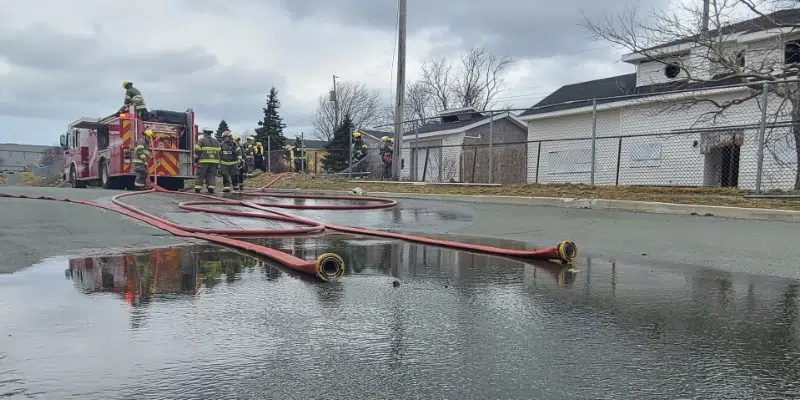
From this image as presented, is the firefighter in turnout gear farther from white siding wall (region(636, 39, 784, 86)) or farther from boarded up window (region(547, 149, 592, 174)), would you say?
white siding wall (region(636, 39, 784, 86))

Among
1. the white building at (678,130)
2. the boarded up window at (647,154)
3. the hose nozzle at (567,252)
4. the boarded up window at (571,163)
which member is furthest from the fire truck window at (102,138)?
the hose nozzle at (567,252)

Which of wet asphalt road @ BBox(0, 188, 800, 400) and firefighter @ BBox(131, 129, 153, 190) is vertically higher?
firefighter @ BBox(131, 129, 153, 190)

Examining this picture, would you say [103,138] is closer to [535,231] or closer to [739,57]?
[535,231]

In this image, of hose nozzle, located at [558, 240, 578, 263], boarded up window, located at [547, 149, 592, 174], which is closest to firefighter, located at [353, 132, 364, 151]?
boarded up window, located at [547, 149, 592, 174]

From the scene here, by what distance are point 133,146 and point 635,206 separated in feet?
48.5

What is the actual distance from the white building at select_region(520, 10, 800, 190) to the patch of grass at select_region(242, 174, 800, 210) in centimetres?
165

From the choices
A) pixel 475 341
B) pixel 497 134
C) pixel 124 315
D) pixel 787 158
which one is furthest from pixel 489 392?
pixel 497 134

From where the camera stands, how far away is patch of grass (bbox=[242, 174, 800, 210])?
957 centimetres

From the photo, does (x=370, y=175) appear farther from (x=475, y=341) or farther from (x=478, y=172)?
(x=475, y=341)

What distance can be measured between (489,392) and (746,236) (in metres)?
6.38

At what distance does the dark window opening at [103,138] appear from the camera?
63.3 feet

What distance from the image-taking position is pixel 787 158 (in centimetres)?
1383

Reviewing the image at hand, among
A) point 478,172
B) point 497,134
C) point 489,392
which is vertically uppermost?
point 497,134

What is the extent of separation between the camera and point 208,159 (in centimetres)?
1497
